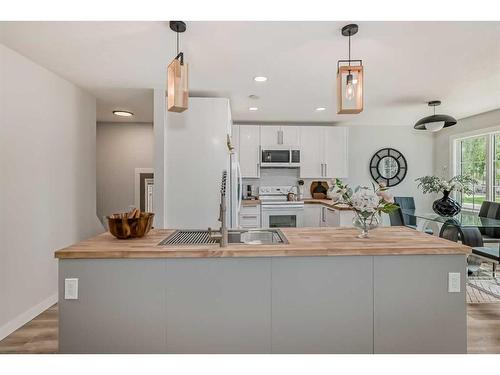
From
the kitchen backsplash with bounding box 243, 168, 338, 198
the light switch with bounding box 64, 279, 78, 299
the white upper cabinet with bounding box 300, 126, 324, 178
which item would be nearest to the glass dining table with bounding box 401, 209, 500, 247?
the white upper cabinet with bounding box 300, 126, 324, 178

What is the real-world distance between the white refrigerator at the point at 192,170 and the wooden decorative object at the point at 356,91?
177 centimetres

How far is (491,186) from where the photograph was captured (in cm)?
481

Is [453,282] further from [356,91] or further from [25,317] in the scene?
[25,317]

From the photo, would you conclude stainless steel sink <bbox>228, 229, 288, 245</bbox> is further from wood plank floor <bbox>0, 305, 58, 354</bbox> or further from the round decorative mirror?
the round decorative mirror

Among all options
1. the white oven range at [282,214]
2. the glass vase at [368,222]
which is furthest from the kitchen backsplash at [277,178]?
the glass vase at [368,222]

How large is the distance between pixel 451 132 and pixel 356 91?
463cm

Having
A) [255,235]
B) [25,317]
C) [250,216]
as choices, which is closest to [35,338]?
[25,317]

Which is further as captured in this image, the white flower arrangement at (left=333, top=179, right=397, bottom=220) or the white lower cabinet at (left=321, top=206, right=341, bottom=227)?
the white lower cabinet at (left=321, top=206, right=341, bottom=227)

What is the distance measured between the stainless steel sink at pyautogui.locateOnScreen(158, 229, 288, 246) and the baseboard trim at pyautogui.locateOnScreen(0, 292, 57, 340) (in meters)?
1.59

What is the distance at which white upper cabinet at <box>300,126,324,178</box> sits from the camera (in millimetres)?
5434

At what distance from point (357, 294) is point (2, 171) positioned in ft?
9.12

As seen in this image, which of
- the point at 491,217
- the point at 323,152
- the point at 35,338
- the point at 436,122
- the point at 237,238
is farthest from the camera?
the point at 323,152

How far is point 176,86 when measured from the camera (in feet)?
6.42

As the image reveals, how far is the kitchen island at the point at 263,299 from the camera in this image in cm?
177
